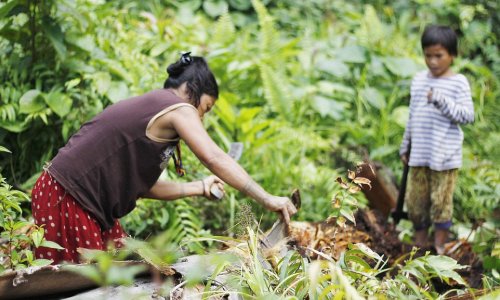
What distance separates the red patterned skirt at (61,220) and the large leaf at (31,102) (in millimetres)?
1477

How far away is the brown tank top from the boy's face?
6.95 feet

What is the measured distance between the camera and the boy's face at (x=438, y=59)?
432 cm

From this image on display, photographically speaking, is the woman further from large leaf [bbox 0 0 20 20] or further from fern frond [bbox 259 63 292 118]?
fern frond [bbox 259 63 292 118]

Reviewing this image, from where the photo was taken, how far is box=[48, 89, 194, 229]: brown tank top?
298 centimetres

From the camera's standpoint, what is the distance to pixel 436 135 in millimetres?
4426

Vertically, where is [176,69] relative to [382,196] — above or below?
above

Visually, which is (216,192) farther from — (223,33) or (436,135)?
(223,33)

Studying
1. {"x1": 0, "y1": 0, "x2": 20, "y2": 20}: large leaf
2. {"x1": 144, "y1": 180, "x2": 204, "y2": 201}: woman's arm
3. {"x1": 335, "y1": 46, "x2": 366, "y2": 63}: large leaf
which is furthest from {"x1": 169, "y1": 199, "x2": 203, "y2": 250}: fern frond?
{"x1": 335, "y1": 46, "x2": 366, "y2": 63}: large leaf

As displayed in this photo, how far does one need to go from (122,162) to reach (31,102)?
1.76 meters

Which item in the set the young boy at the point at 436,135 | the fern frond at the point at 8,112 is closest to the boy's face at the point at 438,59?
the young boy at the point at 436,135

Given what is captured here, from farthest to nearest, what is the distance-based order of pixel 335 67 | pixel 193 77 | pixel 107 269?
pixel 335 67 → pixel 193 77 → pixel 107 269

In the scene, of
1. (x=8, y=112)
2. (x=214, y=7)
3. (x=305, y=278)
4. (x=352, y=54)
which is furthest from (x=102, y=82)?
(x=214, y=7)

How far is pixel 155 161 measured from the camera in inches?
121

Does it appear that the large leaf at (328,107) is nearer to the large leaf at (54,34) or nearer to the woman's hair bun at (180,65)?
the large leaf at (54,34)
